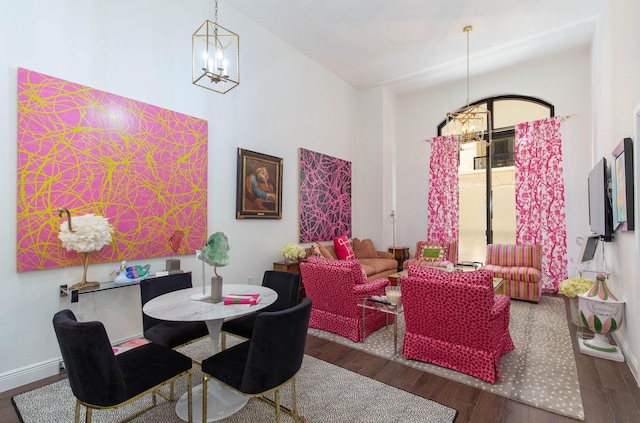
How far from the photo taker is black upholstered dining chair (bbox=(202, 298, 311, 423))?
1.69 metres

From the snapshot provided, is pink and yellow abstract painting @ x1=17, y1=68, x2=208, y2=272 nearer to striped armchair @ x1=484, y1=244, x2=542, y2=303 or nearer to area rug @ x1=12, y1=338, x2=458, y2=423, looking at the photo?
area rug @ x1=12, y1=338, x2=458, y2=423

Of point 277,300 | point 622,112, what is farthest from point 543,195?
point 277,300

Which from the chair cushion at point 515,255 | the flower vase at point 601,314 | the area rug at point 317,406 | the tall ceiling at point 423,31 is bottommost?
the area rug at point 317,406

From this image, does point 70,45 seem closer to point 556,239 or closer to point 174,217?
point 174,217

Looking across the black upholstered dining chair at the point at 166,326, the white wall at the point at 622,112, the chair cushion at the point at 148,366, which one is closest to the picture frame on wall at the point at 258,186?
the black upholstered dining chair at the point at 166,326

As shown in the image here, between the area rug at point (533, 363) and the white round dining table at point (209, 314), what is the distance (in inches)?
57.2

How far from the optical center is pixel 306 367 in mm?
2838

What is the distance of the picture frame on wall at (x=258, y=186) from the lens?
432 centimetres

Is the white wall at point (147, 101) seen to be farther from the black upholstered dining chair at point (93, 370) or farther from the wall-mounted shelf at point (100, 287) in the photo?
the black upholstered dining chair at point (93, 370)

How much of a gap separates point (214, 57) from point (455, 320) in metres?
2.99

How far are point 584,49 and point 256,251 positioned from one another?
6.47 metres

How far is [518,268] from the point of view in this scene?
5.04m

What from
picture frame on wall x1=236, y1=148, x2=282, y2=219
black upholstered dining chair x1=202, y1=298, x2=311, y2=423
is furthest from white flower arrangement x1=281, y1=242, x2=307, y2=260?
black upholstered dining chair x1=202, y1=298, x2=311, y2=423

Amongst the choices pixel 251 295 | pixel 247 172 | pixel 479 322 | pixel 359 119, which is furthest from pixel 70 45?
pixel 359 119
